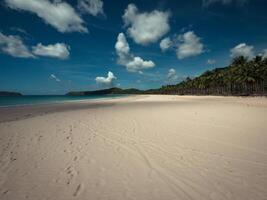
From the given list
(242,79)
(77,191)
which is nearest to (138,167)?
(77,191)

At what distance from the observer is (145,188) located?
3549 millimetres

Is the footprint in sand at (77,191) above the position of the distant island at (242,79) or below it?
below

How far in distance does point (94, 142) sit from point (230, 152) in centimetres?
515

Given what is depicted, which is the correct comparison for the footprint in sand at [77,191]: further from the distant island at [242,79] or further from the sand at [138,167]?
the distant island at [242,79]

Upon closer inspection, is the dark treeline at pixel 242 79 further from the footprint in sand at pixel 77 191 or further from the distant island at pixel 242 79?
the footprint in sand at pixel 77 191

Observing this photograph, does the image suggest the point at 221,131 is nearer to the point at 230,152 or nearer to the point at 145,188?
the point at 230,152

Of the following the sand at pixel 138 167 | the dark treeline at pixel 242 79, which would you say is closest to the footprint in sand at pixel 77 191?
the sand at pixel 138 167

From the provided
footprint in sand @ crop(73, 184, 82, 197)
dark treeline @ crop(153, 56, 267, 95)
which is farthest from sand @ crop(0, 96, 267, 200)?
dark treeline @ crop(153, 56, 267, 95)

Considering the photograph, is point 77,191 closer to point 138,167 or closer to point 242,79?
point 138,167

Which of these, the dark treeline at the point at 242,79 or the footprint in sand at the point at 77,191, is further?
the dark treeline at the point at 242,79

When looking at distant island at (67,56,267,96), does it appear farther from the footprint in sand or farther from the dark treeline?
the footprint in sand

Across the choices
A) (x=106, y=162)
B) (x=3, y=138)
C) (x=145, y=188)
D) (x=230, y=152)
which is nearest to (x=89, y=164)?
(x=106, y=162)

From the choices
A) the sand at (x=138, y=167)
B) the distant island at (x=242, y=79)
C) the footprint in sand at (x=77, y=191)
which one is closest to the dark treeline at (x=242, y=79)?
the distant island at (x=242, y=79)

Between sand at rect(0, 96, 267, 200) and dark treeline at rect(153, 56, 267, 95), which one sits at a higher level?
dark treeline at rect(153, 56, 267, 95)
